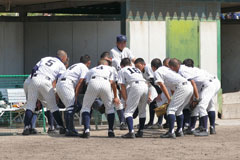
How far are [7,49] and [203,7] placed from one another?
5295 mm

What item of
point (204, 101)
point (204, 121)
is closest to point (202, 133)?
point (204, 121)

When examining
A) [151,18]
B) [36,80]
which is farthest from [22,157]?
[151,18]

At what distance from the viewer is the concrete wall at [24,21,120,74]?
16.9 metres

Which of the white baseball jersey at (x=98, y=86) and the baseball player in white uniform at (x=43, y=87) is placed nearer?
the white baseball jersey at (x=98, y=86)

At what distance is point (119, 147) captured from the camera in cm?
1162

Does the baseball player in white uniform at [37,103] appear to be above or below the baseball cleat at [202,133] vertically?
above

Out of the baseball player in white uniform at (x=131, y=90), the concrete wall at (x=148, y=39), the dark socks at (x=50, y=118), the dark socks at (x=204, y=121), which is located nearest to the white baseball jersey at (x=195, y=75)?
the dark socks at (x=204, y=121)

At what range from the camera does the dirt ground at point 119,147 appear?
10578 millimetres

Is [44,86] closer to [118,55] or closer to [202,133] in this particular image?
[118,55]

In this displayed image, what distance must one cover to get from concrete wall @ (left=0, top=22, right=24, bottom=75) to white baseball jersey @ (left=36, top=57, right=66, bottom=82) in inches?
188

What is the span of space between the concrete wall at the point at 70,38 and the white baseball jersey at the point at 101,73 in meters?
3.59

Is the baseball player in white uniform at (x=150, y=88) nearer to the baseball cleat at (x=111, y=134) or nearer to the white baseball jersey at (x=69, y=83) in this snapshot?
the white baseball jersey at (x=69, y=83)

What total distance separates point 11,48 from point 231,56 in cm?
764

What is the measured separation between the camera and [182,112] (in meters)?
13.7
